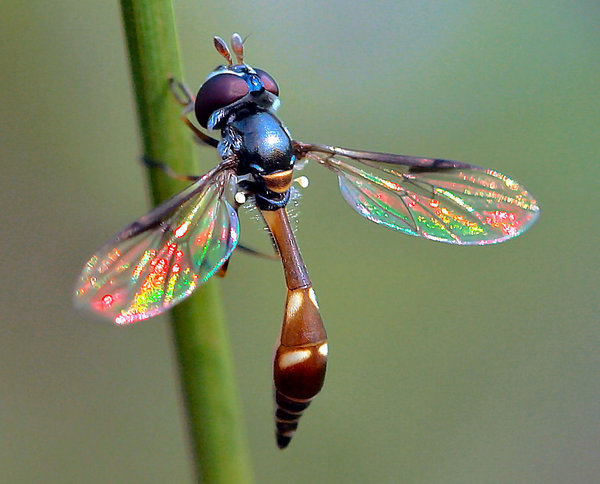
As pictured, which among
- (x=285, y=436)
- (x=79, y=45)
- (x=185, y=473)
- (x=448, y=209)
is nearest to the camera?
(x=285, y=436)

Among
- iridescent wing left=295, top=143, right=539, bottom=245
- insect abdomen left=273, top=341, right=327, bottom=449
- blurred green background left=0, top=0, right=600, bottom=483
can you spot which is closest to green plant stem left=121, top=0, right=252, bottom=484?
insect abdomen left=273, top=341, right=327, bottom=449

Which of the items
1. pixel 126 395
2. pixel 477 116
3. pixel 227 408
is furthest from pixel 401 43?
pixel 227 408

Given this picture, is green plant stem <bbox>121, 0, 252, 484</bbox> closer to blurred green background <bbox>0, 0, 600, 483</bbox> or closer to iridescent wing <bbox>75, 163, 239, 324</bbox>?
iridescent wing <bbox>75, 163, 239, 324</bbox>

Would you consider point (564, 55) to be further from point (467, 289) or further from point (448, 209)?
point (448, 209)

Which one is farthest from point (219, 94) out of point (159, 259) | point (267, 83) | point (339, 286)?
point (339, 286)

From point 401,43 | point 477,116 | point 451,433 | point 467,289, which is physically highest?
point 401,43

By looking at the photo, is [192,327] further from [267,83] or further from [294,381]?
[267,83]

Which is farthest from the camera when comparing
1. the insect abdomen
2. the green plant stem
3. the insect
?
the insect abdomen
